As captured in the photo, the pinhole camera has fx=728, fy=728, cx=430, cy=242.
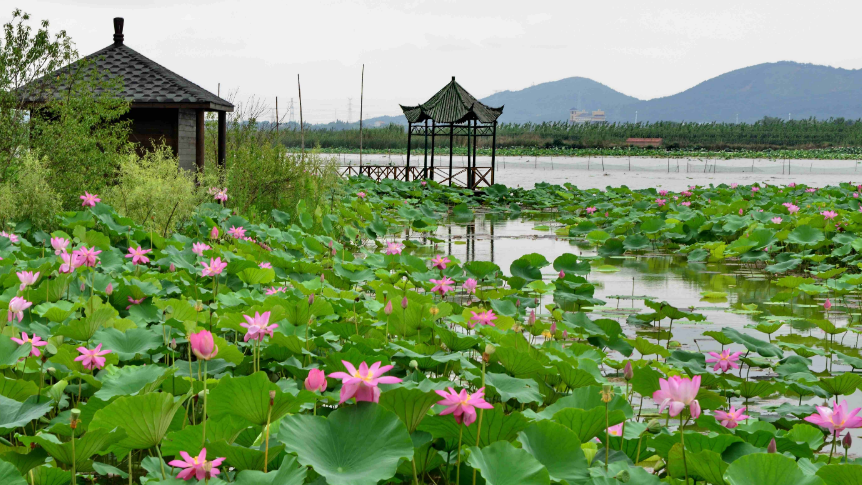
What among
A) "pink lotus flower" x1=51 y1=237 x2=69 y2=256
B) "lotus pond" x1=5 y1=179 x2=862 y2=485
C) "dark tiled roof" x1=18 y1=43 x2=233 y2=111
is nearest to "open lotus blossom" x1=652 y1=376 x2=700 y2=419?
"lotus pond" x1=5 y1=179 x2=862 y2=485

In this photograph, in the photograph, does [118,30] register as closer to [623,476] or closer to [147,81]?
[147,81]

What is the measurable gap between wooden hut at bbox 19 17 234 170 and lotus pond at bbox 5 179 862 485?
181 inches

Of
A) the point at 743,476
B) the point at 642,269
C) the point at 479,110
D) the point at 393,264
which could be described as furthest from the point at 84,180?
the point at 479,110

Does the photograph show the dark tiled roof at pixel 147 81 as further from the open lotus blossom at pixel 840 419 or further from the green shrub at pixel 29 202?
the open lotus blossom at pixel 840 419

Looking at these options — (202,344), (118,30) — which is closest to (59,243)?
(202,344)

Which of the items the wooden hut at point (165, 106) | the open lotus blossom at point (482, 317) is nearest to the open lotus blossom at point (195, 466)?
the open lotus blossom at point (482, 317)

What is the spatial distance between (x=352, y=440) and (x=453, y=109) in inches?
673

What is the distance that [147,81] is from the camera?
452 inches

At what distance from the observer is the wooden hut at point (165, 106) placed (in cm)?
1083

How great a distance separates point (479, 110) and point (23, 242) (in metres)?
14.4

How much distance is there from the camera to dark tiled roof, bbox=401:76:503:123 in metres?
17.9

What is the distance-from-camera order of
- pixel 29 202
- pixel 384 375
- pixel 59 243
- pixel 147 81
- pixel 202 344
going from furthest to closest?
pixel 147 81 < pixel 29 202 < pixel 59 243 < pixel 384 375 < pixel 202 344

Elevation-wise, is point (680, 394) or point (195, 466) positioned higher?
point (680, 394)

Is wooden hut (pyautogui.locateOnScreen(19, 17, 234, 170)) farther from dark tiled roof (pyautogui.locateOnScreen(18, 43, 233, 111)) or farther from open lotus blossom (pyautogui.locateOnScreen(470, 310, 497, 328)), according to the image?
open lotus blossom (pyautogui.locateOnScreen(470, 310, 497, 328))
